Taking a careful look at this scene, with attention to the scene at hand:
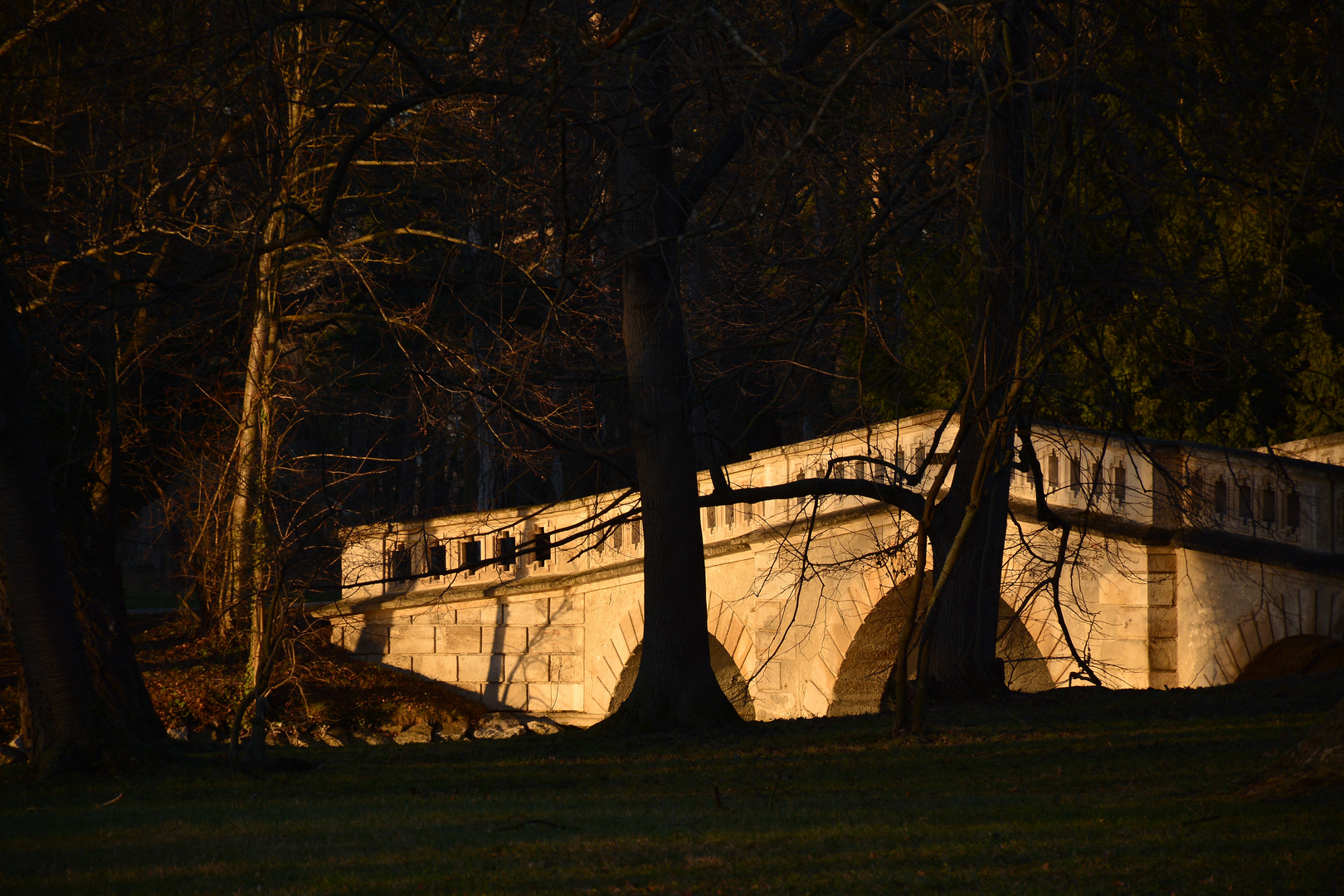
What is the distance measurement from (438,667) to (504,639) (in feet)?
4.50

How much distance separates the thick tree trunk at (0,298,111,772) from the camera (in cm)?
800

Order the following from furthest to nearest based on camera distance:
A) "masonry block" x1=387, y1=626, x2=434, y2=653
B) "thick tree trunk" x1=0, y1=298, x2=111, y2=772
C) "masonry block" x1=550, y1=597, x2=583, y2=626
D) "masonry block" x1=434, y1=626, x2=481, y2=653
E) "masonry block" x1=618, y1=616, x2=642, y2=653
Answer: "masonry block" x1=387, y1=626, x2=434, y2=653 < "masonry block" x1=434, y1=626, x2=481, y2=653 < "masonry block" x1=550, y1=597, x2=583, y2=626 < "masonry block" x1=618, y1=616, x2=642, y2=653 < "thick tree trunk" x1=0, y1=298, x2=111, y2=772

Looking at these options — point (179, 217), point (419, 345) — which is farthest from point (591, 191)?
point (419, 345)

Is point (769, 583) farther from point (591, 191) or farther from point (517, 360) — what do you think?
point (591, 191)

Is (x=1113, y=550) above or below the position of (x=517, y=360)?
below

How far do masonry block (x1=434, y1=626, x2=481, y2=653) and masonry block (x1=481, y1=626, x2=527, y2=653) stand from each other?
0.12 m

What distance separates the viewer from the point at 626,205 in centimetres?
947

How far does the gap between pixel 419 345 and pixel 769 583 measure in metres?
5.32

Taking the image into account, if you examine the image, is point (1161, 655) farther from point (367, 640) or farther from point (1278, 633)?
point (367, 640)

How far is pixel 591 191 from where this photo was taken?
29.1 feet

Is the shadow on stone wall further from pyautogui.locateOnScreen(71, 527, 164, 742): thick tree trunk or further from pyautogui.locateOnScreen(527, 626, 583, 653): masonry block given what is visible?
pyautogui.locateOnScreen(71, 527, 164, 742): thick tree trunk

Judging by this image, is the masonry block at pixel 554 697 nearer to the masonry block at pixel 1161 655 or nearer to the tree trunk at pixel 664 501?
the tree trunk at pixel 664 501

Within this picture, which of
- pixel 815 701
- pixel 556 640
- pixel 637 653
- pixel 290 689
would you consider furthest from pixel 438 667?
pixel 815 701

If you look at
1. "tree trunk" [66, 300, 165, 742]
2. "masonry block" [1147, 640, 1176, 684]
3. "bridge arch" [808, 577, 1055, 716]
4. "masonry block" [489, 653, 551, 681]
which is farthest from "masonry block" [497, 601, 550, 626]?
"masonry block" [1147, 640, 1176, 684]
